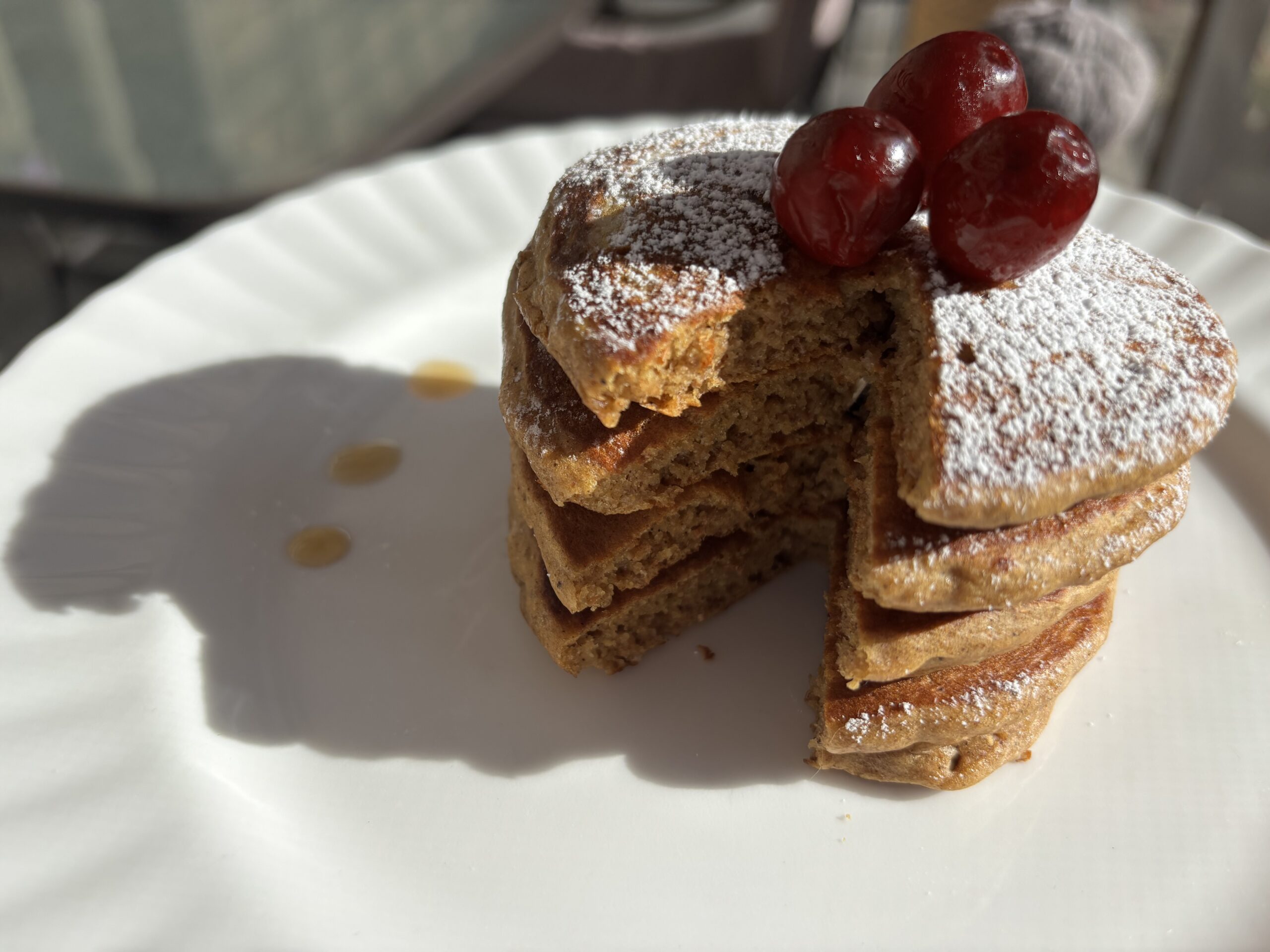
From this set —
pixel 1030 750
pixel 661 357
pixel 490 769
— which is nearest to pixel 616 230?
pixel 661 357

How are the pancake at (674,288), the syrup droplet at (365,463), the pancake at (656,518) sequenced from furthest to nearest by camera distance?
the syrup droplet at (365,463)
the pancake at (656,518)
the pancake at (674,288)

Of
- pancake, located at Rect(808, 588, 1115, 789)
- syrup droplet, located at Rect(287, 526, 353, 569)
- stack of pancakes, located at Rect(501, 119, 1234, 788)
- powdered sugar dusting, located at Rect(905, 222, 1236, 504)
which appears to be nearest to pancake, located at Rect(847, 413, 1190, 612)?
stack of pancakes, located at Rect(501, 119, 1234, 788)

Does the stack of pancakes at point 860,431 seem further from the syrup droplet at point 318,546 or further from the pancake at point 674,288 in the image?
the syrup droplet at point 318,546

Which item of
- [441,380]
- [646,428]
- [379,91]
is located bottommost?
[379,91]

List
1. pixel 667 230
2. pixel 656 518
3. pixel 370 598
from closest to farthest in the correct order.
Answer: pixel 667 230
pixel 656 518
pixel 370 598

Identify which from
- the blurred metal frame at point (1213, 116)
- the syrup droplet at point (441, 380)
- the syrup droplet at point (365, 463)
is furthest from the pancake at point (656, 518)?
the blurred metal frame at point (1213, 116)

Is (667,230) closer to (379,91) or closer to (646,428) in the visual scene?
(646,428)

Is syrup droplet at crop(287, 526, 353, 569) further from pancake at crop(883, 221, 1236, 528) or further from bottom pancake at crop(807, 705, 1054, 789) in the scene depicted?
pancake at crop(883, 221, 1236, 528)

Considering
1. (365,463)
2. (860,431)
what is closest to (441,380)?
(365,463)
